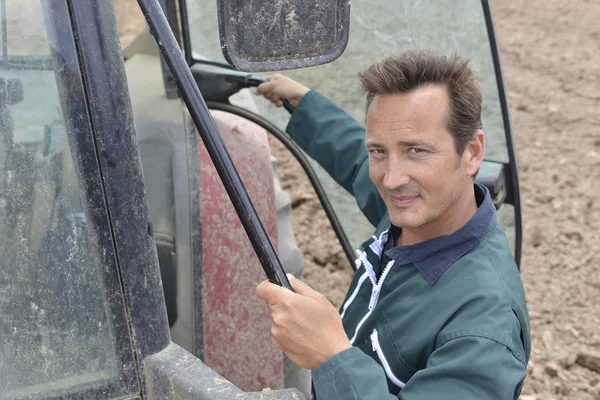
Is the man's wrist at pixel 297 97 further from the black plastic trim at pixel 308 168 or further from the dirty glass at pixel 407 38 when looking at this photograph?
the dirty glass at pixel 407 38

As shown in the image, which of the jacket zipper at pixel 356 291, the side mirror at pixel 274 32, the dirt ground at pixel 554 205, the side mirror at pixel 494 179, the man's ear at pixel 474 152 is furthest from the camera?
the dirt ground at pixel 554 205

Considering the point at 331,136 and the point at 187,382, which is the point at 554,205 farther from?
the point at 187,382

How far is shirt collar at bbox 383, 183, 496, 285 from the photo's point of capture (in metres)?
1.46

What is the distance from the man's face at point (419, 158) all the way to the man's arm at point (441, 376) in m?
0.30

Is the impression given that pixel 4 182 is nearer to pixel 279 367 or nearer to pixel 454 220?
pixel 454 220

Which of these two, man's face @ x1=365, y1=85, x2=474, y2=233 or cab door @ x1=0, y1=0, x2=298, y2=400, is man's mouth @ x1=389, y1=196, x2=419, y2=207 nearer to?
man's face @ x1=365, y1=85, x2=474, y2=233

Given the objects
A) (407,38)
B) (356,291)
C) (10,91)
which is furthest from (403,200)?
(407,38)

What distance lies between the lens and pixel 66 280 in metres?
1.19

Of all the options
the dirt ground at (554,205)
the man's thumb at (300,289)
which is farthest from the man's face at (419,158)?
the dirt ground at (554,205)

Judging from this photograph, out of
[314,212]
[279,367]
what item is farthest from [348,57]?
[314,212]

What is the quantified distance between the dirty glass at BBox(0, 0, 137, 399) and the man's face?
0.58 meters

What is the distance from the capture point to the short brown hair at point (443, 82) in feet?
4.95

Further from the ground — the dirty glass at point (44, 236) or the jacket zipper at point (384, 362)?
the dirty glass at point (44, 236)

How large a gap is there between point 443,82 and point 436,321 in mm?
471
